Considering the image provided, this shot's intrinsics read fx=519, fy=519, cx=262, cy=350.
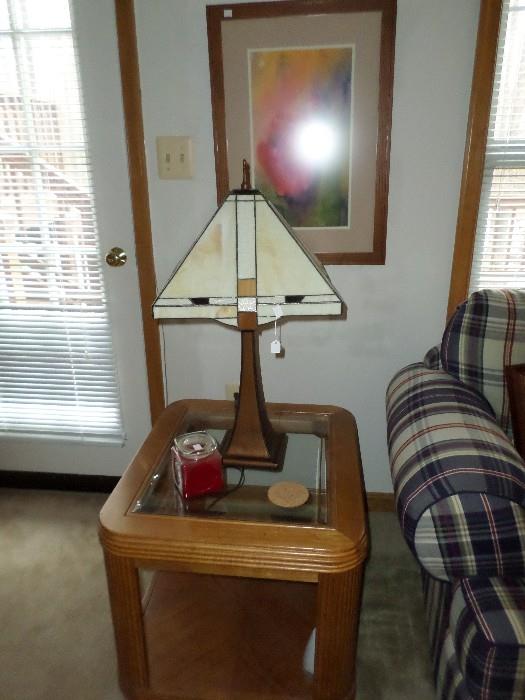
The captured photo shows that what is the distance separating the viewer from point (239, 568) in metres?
0.95

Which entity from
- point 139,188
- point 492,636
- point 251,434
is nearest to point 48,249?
point 139,188

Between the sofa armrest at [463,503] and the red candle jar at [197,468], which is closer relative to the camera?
the sofa armrest at [463,503]

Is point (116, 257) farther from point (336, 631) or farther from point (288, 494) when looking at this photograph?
point (336, 631)

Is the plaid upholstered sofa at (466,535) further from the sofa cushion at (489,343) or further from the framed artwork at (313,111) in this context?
the framed artwork at (313,111)

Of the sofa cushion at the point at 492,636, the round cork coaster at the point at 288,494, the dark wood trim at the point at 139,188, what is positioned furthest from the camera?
the dark wood trim at the point at 139,188

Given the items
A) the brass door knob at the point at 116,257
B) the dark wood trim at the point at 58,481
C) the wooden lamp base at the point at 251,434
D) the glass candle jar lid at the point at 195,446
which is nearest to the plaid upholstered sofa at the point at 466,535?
the wooden lamp base at the point at 251,434

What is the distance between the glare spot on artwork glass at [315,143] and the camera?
1.46 meters

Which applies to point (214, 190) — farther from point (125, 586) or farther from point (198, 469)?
point (125, 586)

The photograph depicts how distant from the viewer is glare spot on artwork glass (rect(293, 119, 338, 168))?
57.4 inches

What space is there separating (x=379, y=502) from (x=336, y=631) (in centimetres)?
90

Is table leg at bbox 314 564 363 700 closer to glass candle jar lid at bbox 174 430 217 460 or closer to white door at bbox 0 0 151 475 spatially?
glass candle jar lid at bbox 174 430 217 460

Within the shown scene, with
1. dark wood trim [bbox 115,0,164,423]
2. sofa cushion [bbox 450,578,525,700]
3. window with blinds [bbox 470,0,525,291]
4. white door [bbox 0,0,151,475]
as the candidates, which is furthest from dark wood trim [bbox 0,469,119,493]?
window with blinds [bbox 470,0,525,291]

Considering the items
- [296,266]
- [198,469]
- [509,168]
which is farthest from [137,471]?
[509,168]

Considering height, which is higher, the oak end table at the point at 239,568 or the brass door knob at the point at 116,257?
the brass door knob at the point at 116,257
